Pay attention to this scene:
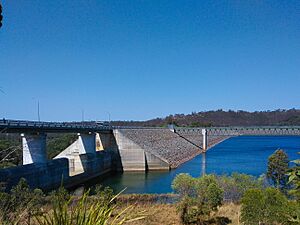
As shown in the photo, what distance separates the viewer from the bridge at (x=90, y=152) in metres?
26.3

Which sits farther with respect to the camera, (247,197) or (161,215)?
(161,215)

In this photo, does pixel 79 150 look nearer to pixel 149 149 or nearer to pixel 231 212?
pixel 149 149

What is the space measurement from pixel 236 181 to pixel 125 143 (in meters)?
24.0

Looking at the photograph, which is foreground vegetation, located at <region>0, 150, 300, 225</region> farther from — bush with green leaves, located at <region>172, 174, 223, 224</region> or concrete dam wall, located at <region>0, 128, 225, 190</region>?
concrete dam wall, located at <region>0, 128, 225, 190</region>

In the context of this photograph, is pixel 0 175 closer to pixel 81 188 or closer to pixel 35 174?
pixel 35 174

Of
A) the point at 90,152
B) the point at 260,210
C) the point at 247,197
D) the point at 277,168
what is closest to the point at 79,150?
the point at 90,152

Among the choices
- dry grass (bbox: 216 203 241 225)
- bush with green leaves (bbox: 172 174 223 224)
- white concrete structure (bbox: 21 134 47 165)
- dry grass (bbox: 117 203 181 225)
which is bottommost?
dry grass (bbox: 216 203 241 225)

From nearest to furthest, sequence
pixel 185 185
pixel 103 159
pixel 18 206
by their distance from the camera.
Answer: pixel 18 206 < pixel 185 185 < pixel 103 159

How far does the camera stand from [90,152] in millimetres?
40094

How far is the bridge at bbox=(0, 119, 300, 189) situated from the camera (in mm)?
26344

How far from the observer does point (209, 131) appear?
7081cm

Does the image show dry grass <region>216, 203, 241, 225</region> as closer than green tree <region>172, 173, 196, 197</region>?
Yes

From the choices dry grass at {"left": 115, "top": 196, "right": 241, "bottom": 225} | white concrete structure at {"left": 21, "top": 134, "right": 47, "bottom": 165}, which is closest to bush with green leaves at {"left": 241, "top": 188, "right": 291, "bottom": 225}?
dry grass at {"left": 115, "top": 196, "right": 241, "bottom": 225}

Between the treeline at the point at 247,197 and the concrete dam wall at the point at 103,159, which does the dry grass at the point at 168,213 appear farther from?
the concrete dam wall at the point at 103,159
